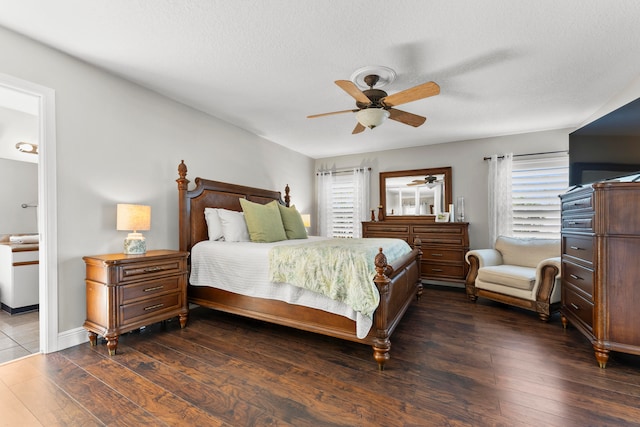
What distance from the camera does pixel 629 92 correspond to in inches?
116

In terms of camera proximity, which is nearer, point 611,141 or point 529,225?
point 611,141

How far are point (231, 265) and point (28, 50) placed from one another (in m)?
2.40

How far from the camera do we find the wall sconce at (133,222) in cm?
268

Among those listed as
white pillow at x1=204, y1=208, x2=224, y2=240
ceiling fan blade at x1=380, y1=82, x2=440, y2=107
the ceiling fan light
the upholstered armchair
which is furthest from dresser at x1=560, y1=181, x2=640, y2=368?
white pillow at x1=204, y1=208, x2=224, y2=240

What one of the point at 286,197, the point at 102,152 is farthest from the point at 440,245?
the point at 102,152

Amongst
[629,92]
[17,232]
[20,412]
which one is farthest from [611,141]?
[17,232]

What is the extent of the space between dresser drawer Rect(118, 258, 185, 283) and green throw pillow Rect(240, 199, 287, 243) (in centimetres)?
86

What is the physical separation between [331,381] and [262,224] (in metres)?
1.99

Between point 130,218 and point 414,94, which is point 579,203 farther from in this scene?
point 130,218

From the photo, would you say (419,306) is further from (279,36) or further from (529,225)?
(279,36)

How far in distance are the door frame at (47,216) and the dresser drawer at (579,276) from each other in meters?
4.42

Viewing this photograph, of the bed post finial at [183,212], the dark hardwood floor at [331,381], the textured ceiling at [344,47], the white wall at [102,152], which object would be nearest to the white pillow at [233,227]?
the bed post finial at [183,212]

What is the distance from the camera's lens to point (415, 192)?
5371 mm

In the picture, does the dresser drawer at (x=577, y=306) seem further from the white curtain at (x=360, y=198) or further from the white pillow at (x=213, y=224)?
the white pillow at (x=213, y=224)
